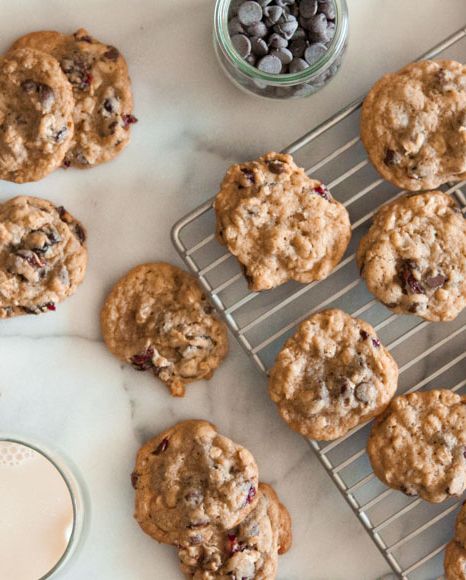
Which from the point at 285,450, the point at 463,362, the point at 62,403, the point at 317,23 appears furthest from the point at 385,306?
the point at 62,403

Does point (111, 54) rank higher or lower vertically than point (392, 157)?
higher

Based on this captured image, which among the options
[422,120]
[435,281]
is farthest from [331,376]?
[422,120]

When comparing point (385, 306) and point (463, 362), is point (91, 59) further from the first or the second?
point (463, 362)

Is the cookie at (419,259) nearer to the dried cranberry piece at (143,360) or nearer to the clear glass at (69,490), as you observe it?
the dried cranberry piece at (143,360)

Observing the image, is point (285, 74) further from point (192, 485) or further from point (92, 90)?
point (192, 485)

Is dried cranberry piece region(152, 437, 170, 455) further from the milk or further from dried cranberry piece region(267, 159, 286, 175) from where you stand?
dried cranberry piece region(267, 159, 286, 175)

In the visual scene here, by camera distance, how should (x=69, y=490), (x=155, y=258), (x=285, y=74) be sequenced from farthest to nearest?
(x=155, y=258)
(x=69, y=490)
(x=285, y=74)
